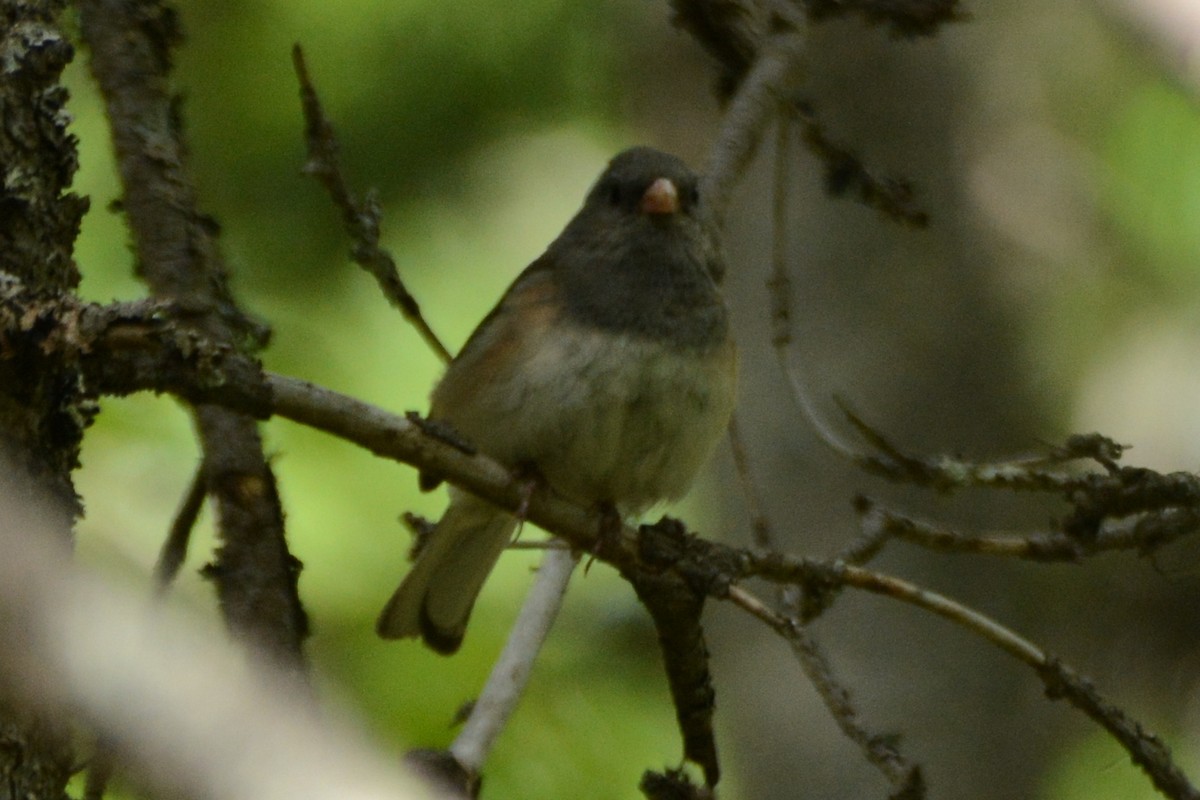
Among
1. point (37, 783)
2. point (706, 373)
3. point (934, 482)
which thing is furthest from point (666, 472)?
point (37, 783)

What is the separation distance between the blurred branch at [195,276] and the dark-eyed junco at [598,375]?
58cm

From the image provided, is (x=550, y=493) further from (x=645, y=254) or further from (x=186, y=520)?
(x=645, y=254)

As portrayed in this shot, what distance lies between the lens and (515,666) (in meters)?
2.42

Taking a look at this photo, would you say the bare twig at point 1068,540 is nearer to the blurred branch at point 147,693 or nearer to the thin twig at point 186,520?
the thin twig at point 186,520

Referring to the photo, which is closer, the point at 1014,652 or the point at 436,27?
the point at 1014,652

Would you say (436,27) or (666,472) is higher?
(436,27)

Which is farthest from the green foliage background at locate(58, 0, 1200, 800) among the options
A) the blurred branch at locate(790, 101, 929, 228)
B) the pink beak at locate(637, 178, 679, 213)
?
the pink beak at locate(637, 178, 679, 213)

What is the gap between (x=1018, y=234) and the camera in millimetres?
3938

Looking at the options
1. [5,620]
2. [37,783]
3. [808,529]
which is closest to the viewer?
[5,620]

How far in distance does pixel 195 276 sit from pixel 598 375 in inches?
31.2

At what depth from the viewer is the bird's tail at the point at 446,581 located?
2938 millimetres

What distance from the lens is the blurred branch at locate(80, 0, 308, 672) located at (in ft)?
5.80

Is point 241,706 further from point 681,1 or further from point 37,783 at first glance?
point 681,1

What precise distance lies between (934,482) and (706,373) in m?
0.59
